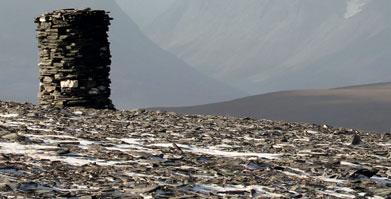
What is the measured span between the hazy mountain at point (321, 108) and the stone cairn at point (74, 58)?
4595 inches

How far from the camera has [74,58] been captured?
2583 centimetres

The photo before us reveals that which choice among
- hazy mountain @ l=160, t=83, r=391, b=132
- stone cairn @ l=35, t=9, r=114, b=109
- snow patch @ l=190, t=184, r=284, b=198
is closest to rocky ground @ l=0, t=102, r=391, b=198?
snow patch @ l=190, t=184, r=284, b=198

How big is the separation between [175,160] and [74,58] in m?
12.1

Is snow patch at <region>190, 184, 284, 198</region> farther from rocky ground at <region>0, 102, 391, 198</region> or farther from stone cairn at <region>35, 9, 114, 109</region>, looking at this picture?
stone cairn at <region>35, 9, 114, 109</region>

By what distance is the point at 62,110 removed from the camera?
2273 centimetres

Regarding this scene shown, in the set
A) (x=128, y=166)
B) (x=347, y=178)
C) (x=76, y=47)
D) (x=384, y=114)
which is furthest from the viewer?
(x=384, y=114)

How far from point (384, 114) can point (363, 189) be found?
147 metres

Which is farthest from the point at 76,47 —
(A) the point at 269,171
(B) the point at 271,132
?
(A) the point at 269,171

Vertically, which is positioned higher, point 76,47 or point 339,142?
point 76,47

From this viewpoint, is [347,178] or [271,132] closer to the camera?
[347,178]

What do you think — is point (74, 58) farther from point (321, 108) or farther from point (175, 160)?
point (321, 108)

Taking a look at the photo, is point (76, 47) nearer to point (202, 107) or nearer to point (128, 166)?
point (128, 166)

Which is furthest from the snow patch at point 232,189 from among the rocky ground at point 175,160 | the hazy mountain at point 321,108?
the hazy mountain at point 321,108

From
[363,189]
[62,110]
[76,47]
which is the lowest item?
[363,189]
